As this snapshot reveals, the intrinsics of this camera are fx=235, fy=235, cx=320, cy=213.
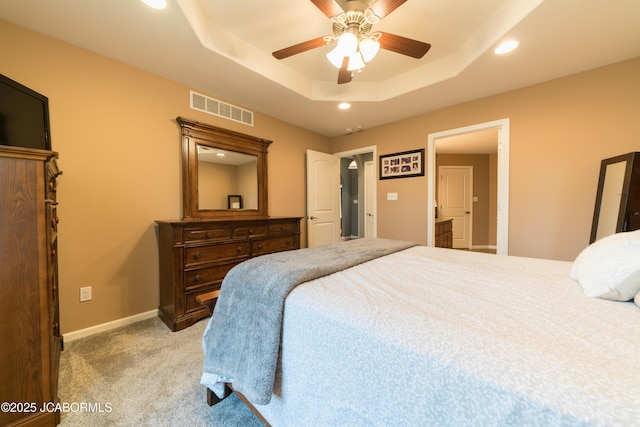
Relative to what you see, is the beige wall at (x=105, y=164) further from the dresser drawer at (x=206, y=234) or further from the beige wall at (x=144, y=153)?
the dresser drawer at (x=206, y=234)

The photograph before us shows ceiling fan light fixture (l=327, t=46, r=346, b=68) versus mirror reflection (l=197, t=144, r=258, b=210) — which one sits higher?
ceiling fan light fixture (l=327, t=46, r=346, b=68)

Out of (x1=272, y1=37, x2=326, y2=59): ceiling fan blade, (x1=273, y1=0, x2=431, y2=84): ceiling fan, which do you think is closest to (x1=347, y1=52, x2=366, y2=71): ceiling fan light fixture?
(x1=273, y1=0, x2=431, y2=84): ceiling fan

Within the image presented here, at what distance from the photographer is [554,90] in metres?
2.45

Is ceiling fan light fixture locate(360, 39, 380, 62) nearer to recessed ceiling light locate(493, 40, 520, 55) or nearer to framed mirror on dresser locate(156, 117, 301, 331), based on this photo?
recessed ceiling light locate(493, 40, 520, 55)

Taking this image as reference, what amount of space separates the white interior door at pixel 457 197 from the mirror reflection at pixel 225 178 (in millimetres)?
4967

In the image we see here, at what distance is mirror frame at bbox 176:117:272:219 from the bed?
1.73 metres

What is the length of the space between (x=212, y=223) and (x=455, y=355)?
7.38 ft

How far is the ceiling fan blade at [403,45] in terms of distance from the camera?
168 cm

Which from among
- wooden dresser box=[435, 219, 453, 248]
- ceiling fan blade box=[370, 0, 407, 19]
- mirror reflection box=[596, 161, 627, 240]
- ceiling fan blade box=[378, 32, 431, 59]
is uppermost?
ceiling fan blade box=[370, 0, 407, 19]

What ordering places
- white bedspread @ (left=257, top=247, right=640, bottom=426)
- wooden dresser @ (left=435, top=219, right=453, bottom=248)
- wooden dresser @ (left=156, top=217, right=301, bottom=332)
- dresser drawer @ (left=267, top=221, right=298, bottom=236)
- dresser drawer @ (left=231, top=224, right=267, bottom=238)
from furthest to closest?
wooden dresser @ (left=435, top=219, right=453, bottom=248), dresser drawer @ (left=267, top=221, right=298, bottom=236), dresser drawer @ (left=231, top=224, right=267, bottom=238), wooden dresser @ (left=156, top=217, right=301, bottom=332), white bedspread @ (left=257, top=247, right=640, bottom=426)

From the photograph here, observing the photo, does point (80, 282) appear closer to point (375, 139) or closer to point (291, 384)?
point (291, 384)

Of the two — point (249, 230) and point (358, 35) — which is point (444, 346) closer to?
point (358, 35)

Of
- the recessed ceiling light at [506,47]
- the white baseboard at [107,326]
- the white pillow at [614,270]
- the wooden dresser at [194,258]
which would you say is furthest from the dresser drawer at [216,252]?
the recessed ceiling light at [506,47]

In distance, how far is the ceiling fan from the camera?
1.50 meters
